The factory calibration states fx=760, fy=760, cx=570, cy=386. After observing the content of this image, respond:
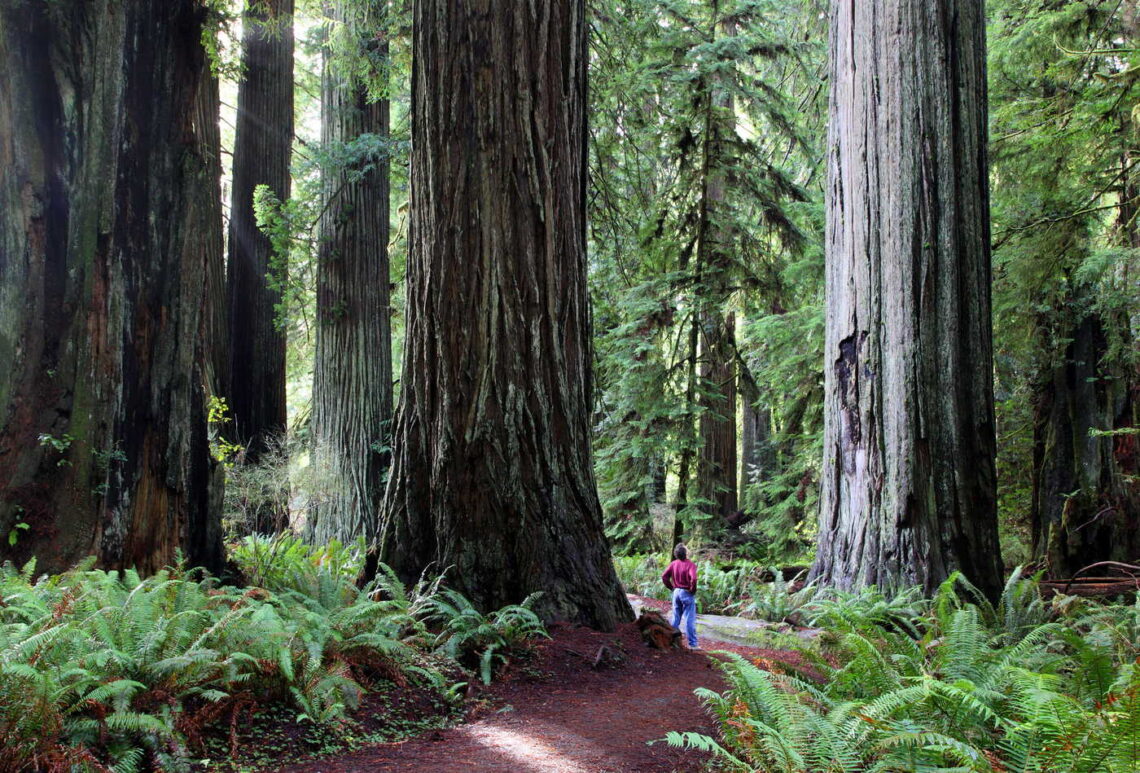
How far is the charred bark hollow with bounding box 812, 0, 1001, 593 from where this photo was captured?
6164 millimetres

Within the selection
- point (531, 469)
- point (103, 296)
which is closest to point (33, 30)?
point (103, 296)

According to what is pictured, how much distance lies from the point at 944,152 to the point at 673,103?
778cm

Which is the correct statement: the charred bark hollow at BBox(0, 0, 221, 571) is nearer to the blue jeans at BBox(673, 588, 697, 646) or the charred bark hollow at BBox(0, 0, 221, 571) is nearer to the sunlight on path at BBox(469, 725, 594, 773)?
the sunlight on path at BBox(469, 725, 594, 773)

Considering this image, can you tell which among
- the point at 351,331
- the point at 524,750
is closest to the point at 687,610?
the point at 524,750

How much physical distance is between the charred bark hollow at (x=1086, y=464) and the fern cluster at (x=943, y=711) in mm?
5948

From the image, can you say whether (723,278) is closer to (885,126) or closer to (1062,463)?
(1062,463)

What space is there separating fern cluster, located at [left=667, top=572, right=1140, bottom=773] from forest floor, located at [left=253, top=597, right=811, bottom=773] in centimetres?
36

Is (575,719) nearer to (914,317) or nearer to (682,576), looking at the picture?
→ (682,576)

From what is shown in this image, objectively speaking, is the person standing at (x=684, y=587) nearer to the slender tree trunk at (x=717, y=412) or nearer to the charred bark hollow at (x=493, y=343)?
the charred bark hollow at (x=493, y=343)

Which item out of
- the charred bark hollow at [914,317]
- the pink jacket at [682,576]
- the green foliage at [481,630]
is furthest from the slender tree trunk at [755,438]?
the green foliage at [481,630]

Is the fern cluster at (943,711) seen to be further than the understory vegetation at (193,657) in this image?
No

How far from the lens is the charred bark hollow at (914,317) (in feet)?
20.2

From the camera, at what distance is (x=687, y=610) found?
287 inches

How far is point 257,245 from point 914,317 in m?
10.8
